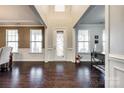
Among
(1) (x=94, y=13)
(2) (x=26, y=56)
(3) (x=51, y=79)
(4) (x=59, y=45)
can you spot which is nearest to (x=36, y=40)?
(2) (x=26, y=56)

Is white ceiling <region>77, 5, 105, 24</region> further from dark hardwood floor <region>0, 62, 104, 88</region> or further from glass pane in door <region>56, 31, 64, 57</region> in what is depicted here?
glass pane in door <region>56, 31, 64, 57</region>

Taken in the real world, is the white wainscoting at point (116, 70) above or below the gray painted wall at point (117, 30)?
below

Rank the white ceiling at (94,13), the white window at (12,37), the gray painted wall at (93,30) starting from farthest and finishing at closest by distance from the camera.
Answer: the white window at (12,37) < the gray painted wall at (93,30) < the white ceiling at (94,13)

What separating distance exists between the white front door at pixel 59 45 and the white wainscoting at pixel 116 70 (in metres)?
9.05

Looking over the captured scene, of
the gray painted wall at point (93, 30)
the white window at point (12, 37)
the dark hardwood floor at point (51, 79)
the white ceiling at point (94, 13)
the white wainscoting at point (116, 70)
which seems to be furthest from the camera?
the white window at point (12, 37)

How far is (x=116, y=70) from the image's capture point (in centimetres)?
181

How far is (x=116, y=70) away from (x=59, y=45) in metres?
9.37

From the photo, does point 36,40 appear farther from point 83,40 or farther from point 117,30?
point 117,30

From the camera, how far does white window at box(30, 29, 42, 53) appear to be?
11.0m

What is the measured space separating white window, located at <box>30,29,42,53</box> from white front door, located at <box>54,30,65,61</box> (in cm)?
104

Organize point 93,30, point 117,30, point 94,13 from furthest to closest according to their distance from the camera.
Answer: point 93,30
point 94,13
point 117,30

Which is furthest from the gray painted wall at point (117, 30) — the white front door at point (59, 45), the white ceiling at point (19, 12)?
the white front door at point (59, 45)

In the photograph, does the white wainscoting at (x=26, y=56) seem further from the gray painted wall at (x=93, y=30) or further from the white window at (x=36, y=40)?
the gray painted wall at (x=93, y=30)

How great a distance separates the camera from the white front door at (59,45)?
1102cm
